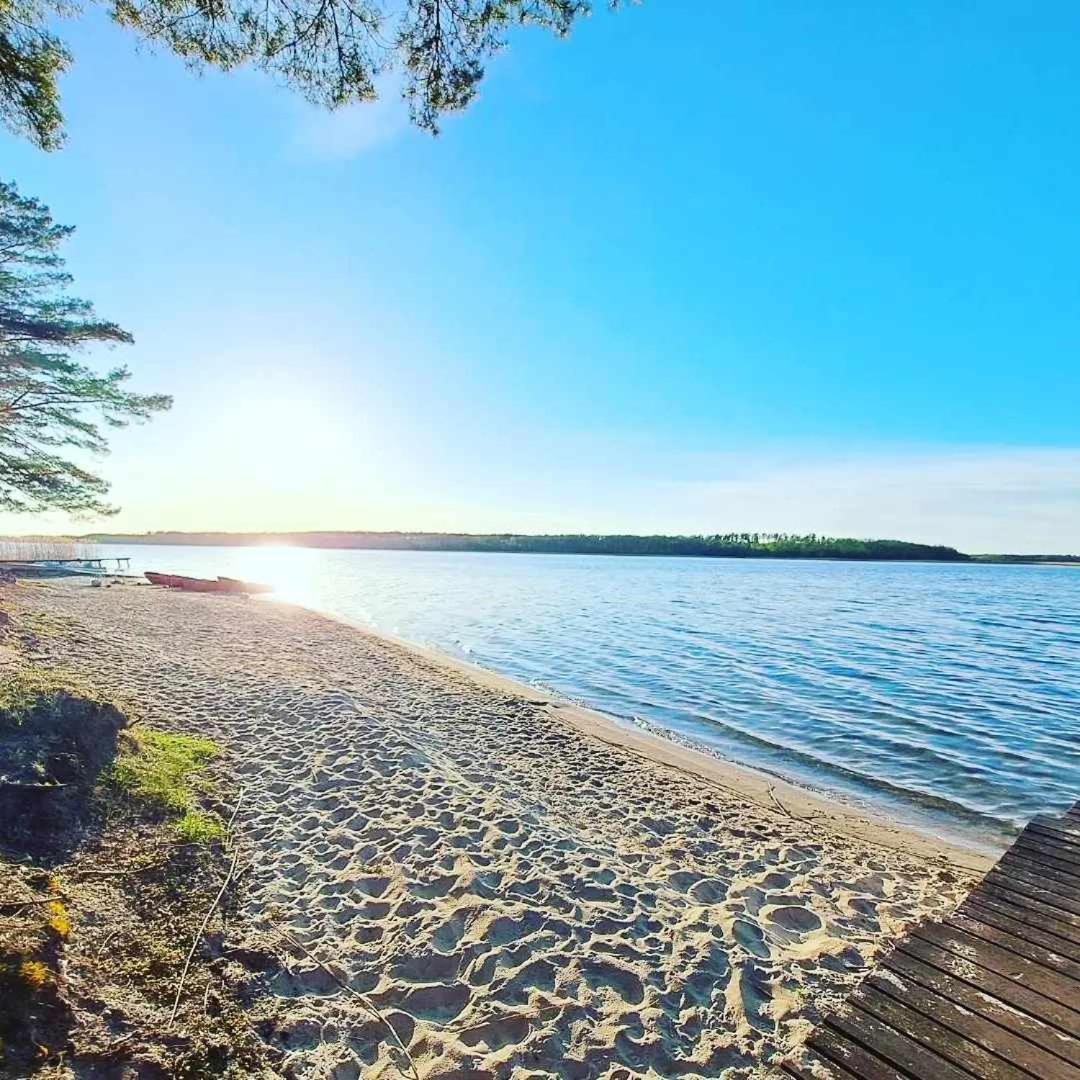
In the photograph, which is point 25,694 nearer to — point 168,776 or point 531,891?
point 168,776

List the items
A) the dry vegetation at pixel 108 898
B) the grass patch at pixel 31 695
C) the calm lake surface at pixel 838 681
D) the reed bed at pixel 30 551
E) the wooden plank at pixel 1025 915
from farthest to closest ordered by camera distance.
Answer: the reed bed at pixel 30 551 < the calm lake surface at pixel 838 681 < the grass patch at pixel 31 695 < the wooden plank at pixel 1025 915 < the dry vegetation at pixel 108 898

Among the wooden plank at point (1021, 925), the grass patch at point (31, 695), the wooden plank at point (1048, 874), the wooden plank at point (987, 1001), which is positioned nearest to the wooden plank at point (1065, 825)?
the wooden plank at point (1048, 874)

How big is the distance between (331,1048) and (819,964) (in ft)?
11.2

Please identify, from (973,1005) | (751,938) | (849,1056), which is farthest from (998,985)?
(751,938)

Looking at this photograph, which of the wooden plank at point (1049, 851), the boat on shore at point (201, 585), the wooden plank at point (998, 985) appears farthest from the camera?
the boat on shore at point (201, 585)

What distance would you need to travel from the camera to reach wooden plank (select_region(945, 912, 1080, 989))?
357 cm

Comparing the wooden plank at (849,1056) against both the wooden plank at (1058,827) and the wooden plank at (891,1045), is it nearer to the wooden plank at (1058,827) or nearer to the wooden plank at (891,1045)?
the wooden plank at (891,1045)

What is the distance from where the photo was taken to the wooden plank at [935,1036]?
9.35 feet

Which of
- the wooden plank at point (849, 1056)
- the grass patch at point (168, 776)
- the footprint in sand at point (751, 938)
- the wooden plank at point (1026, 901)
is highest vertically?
the wooden plank at point (849, 1056)

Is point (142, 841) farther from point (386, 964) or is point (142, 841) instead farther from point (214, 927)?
point (386, 964)

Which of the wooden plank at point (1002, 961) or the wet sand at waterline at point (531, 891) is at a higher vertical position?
the wooden plank at point (1002, 961)

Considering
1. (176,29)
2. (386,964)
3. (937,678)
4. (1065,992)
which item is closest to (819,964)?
(1065,992)

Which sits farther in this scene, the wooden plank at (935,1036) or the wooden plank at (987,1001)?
the wooden plank at (987,1001)

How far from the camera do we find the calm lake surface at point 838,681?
30.6 ft
